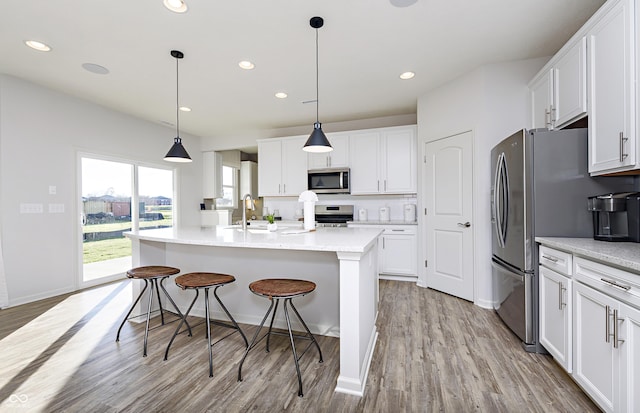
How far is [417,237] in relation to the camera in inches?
170

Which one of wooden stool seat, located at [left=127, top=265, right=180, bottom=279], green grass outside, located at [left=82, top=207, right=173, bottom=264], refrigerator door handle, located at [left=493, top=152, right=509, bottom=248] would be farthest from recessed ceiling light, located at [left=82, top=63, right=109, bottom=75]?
refrigerator door handle, located at [left=493, top=152, right=509, bottom=248]

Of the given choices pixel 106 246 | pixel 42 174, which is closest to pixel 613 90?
pixel 42 174

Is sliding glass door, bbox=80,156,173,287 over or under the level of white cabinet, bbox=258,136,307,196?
under

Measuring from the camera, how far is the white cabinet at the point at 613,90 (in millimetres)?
1670

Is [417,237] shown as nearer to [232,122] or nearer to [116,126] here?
[232,122]

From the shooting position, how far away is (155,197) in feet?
17.6

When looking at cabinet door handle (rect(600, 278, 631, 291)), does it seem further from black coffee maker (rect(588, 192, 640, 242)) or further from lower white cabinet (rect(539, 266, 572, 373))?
black coffee maker (rect(588, 192, 640, 242))

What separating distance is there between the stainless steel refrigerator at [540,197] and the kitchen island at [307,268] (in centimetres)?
114

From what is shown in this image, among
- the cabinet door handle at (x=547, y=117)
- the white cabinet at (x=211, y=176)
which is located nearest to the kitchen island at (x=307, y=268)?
the cabinet door handle at (x=547, y=117)

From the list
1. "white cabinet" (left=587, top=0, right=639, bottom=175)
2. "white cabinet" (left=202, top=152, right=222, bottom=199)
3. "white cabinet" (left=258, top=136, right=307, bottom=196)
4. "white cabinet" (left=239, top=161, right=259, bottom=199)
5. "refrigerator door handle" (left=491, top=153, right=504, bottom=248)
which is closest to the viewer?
"white cabinet" (left=587, top=0, right=639, bottom=175)

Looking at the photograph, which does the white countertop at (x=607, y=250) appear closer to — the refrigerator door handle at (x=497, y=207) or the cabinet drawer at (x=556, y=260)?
the cabinet drawer at (x=556, y=260)

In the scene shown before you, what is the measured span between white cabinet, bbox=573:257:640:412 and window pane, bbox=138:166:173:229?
5.69 meters

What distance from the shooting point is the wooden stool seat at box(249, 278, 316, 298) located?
6.02 ft

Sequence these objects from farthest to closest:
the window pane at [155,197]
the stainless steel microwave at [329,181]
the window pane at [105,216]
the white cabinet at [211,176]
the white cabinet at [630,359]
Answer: the white cabinet at [211,176] → the window pane at [155,197] → the stainless steel microwave at [329,181] → the window pane at [105,216] → the white cabinet at [630,359]
